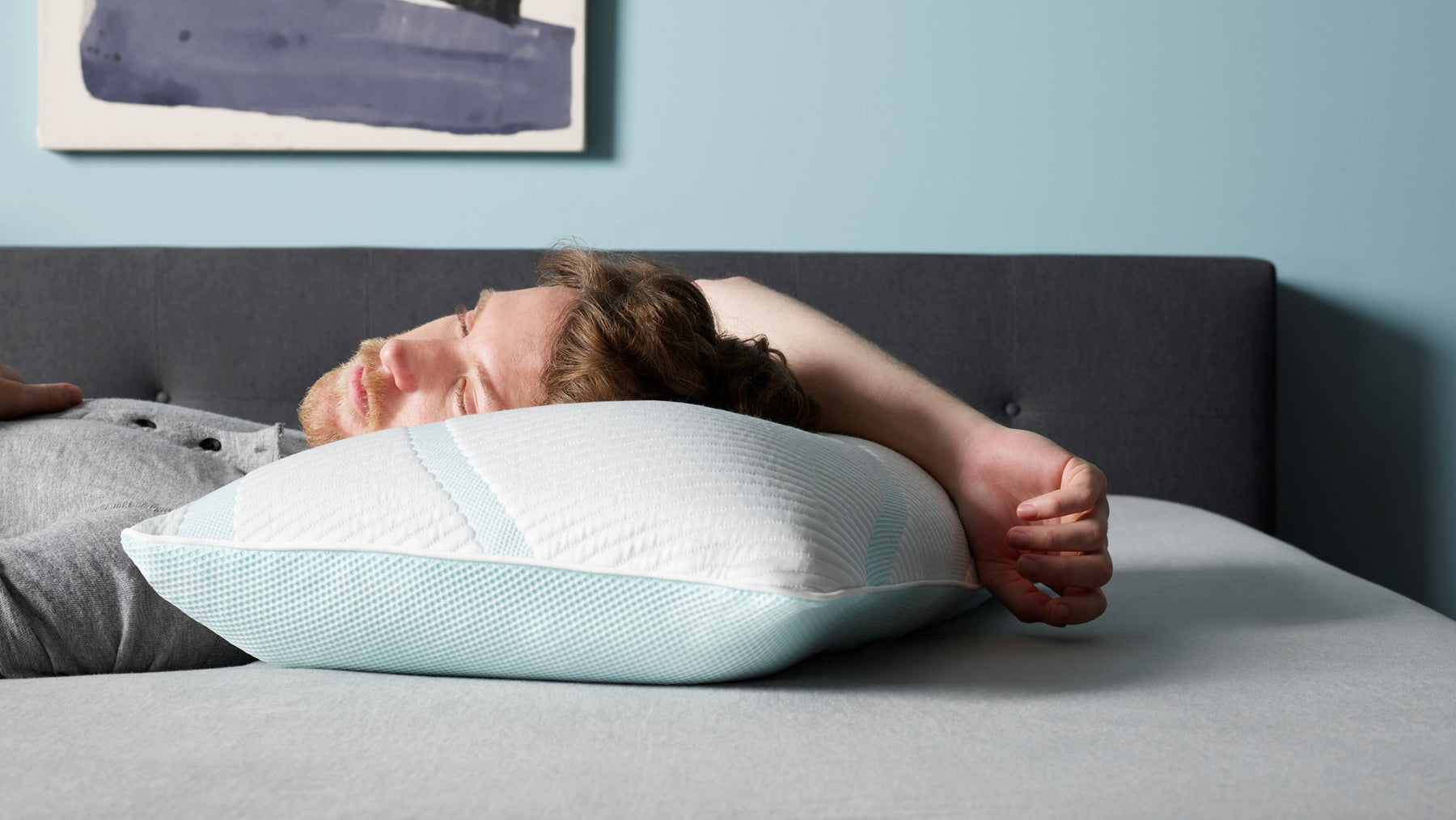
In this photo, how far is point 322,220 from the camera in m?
1.86

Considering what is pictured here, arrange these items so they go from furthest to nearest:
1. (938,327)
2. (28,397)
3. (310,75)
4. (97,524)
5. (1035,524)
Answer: (310,75) → (938,327) → (28,397) → (1035,524) → (97,524)

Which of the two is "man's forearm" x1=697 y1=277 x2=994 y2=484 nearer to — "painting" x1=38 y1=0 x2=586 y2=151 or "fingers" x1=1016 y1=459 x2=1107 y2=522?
"fingers" x1=1016 y1=459 x2=1107 y2=522

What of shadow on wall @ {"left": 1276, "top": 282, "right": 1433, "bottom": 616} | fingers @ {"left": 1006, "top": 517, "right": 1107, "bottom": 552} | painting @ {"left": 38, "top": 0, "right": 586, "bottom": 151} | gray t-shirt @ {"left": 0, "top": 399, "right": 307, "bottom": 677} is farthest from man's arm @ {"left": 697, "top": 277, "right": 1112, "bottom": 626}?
shadow on wall @ {"left": 1276, "top": 282, "right": 1433, "bottom": 616}

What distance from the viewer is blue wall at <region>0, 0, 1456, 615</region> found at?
181cm

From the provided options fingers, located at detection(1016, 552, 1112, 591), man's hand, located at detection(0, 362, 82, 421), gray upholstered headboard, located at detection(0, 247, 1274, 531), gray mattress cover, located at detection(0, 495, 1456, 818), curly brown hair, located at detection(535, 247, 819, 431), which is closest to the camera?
gray mattress cover, located at detection(0, 495, 1456, 818)

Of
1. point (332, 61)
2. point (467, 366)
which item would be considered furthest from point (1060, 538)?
point (332, 61)

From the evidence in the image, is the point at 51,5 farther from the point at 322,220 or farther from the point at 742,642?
the point at 742,642

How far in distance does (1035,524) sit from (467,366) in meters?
0.53

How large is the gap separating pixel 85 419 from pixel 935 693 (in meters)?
0.88

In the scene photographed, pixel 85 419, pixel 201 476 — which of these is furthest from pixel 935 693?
pixel 85 419

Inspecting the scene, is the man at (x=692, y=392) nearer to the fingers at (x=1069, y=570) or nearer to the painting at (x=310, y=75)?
the fingers at (x=1069, y=570)

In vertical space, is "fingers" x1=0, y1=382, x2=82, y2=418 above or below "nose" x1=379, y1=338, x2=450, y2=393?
below

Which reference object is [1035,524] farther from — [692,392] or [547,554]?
[547,554]

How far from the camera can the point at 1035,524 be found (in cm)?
84
